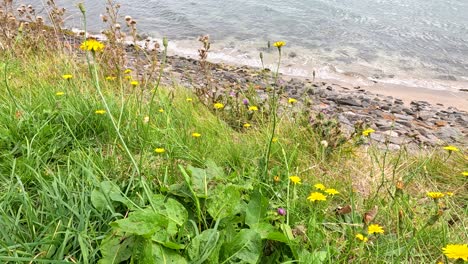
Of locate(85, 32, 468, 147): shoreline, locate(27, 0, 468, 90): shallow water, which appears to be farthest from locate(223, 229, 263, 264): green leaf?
locate(27, 0, 468, 90): shallow water

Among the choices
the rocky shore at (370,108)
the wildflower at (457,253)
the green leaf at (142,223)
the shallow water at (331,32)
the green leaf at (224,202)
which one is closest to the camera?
the wildflower at (457,253)

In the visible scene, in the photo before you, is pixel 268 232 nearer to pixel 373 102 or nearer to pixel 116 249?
pixel 116 249

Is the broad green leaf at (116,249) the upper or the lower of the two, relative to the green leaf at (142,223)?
lower

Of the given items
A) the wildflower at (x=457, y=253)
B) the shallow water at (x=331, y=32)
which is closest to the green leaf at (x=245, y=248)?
the wildflower at (x=457, y=253)

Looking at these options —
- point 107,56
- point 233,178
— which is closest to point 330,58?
point 107,56

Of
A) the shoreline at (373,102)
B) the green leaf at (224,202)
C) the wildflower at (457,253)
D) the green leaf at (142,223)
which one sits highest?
the wildflower at (457,253)

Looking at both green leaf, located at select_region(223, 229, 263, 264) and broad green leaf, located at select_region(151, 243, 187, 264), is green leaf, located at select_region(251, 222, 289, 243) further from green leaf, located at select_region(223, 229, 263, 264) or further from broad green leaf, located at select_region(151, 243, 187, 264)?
broad green leaf, located at select_region(151, 243, 187, 264)

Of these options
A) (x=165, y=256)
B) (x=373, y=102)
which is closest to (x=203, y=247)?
(x=165, y=256)

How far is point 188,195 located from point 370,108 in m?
4.90

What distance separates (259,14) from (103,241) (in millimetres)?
11754

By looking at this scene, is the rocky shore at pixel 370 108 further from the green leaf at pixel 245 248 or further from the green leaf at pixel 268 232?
the green leaf at pixel 245 248

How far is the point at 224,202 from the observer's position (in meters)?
1.70

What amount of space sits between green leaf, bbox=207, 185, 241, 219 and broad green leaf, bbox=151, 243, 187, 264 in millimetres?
265

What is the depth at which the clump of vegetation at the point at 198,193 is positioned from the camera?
4.96 ft
